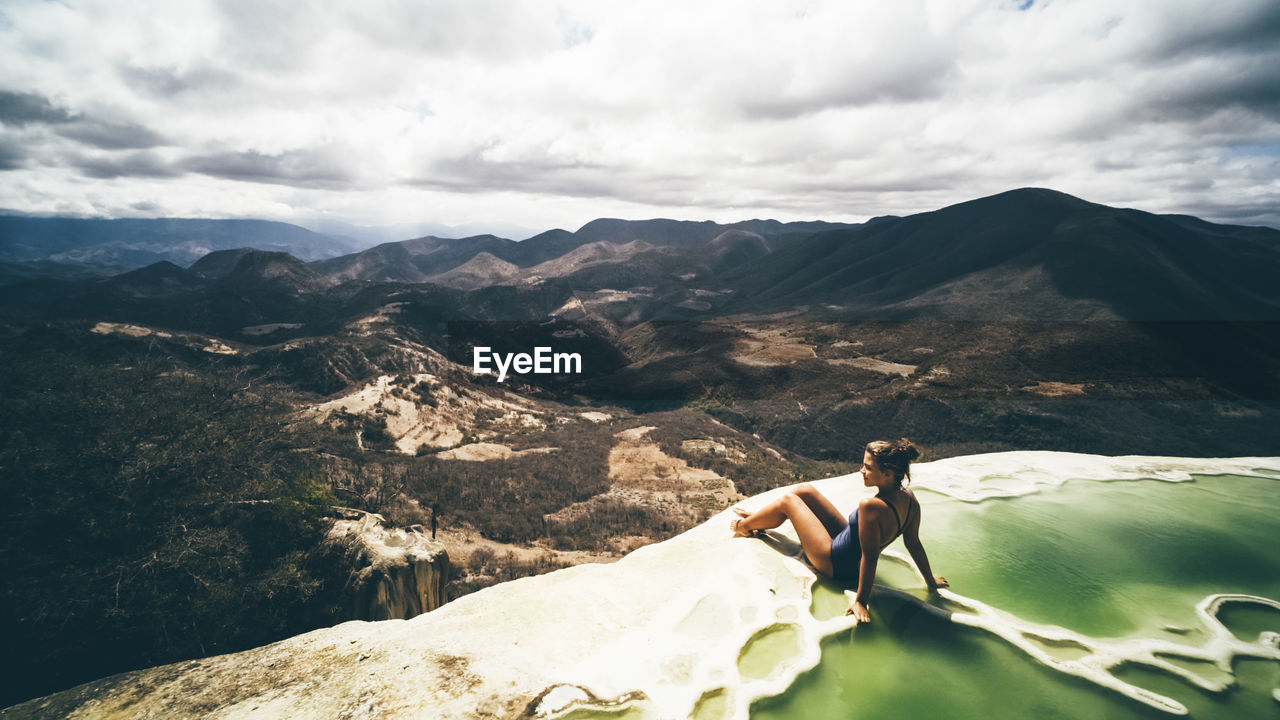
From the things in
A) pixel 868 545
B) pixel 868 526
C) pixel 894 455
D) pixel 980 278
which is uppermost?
pixel 980 278

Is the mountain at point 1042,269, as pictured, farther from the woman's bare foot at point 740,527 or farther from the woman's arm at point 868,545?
the woman's arm at point 868,545

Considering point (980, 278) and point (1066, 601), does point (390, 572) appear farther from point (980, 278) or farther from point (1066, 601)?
point (980, 278)

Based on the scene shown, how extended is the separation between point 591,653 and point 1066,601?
6294mm

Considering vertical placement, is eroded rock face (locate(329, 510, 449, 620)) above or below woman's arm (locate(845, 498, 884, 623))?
below

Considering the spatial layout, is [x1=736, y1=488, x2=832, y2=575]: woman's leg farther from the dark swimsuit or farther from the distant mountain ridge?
the distant mountain ridge

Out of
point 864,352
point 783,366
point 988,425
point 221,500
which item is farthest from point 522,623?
point 864,352

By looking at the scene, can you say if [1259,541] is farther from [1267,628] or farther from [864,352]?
[864,352]

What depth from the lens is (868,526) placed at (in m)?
5.76

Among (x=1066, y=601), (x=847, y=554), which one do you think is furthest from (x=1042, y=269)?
(x=847, y=554)

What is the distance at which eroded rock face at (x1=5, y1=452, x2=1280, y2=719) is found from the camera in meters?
4.96

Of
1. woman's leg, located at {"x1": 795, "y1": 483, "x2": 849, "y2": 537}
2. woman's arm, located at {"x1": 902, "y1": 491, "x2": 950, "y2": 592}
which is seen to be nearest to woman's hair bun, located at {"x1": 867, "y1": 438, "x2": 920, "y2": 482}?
woman's arm, located at {"x1": 902, "y1": 491, "x2": 950, "y2": 592}

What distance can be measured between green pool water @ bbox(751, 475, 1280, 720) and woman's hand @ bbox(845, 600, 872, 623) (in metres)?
0.12

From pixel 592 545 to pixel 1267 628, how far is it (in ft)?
71.1

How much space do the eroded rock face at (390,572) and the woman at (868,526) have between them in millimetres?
12105
